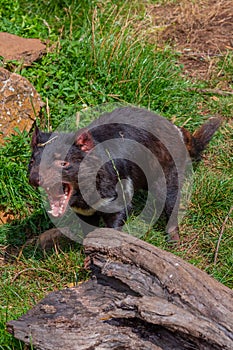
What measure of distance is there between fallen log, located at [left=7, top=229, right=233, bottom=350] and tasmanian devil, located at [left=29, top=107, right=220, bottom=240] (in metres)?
0.72

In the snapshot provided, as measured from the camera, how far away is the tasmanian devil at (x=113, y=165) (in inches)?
137

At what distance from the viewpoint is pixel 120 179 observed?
3.81 meters

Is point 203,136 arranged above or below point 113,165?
below

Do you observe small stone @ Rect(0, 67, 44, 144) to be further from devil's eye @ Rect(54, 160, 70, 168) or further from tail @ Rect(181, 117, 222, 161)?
tail @ Rect(181, 117, 222, 161)

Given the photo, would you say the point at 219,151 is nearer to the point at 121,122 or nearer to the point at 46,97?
the point at 121,122

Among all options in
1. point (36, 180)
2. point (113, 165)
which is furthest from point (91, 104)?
point (36, 180)

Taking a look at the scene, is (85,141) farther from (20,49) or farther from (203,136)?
(20,49)

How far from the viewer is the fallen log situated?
253 cm

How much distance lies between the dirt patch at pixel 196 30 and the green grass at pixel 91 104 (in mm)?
177

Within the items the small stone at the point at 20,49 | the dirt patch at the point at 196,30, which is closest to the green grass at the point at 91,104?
the small stone at the point at 20,49

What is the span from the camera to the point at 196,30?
19.0ft

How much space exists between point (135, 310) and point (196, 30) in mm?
3809

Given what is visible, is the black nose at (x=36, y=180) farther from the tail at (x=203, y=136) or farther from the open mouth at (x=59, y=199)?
the tail at (x=203, y=136)

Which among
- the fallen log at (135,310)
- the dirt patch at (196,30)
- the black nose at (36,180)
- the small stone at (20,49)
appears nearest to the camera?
the fallen log at (135,310)
